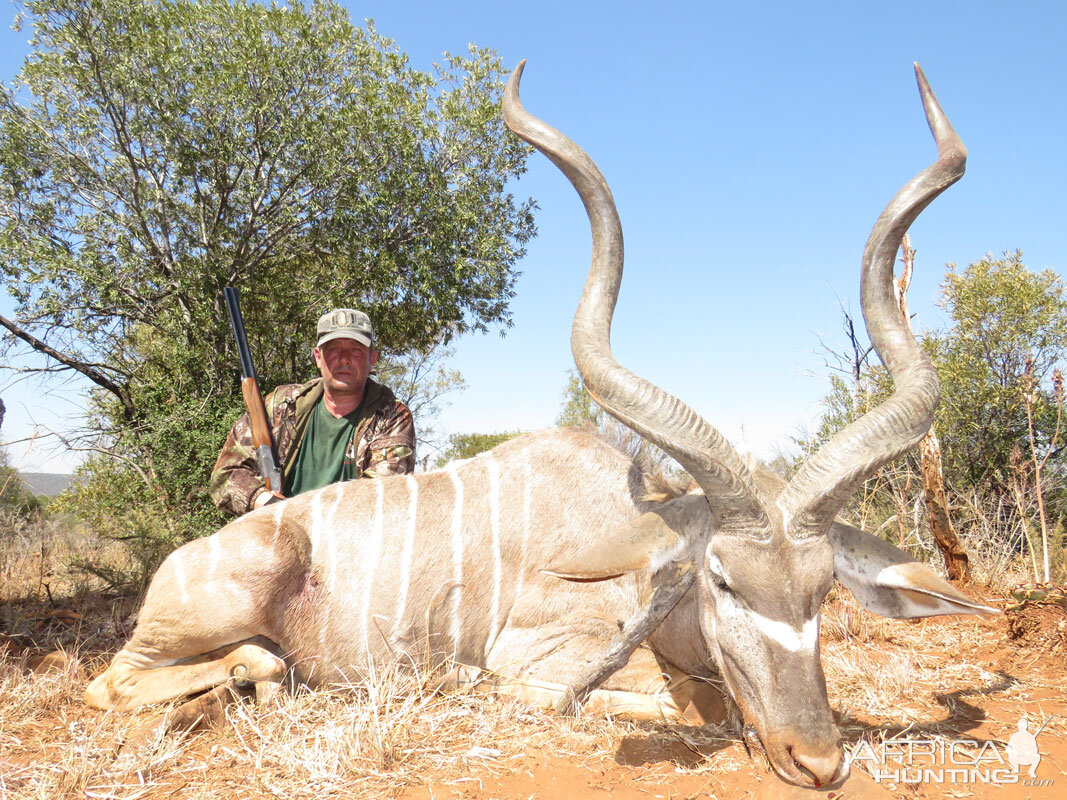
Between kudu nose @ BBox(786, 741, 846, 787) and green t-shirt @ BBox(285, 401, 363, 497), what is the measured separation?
3.13m

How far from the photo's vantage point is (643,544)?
98.2 inches

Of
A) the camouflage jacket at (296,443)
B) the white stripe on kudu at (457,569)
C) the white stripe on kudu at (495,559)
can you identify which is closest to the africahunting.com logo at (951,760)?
the white stripe on kudu at (495,559)

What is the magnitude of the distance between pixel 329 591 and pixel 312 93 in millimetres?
6376

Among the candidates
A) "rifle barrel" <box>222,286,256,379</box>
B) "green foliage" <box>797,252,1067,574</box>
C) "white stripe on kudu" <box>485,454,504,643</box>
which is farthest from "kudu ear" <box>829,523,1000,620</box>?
"green foliage" <box>797,252,1067,574</box>

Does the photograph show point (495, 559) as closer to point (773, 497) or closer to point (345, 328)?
point (773, 497)

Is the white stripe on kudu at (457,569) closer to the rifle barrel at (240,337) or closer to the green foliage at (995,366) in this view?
the rifle barrel at (240,337)

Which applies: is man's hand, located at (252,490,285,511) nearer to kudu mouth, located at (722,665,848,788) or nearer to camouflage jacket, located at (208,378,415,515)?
camouflage jacket, located at (208,378,415,515)

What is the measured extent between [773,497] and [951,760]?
3.49 ft

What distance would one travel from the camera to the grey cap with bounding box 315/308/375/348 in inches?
181

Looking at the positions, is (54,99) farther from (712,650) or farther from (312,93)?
(712,650)

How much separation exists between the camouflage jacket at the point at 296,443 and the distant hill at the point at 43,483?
2.78 metres

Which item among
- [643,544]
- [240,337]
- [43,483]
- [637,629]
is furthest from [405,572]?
[43,483]

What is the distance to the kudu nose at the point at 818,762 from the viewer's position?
2020 mm

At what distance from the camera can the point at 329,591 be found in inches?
126
